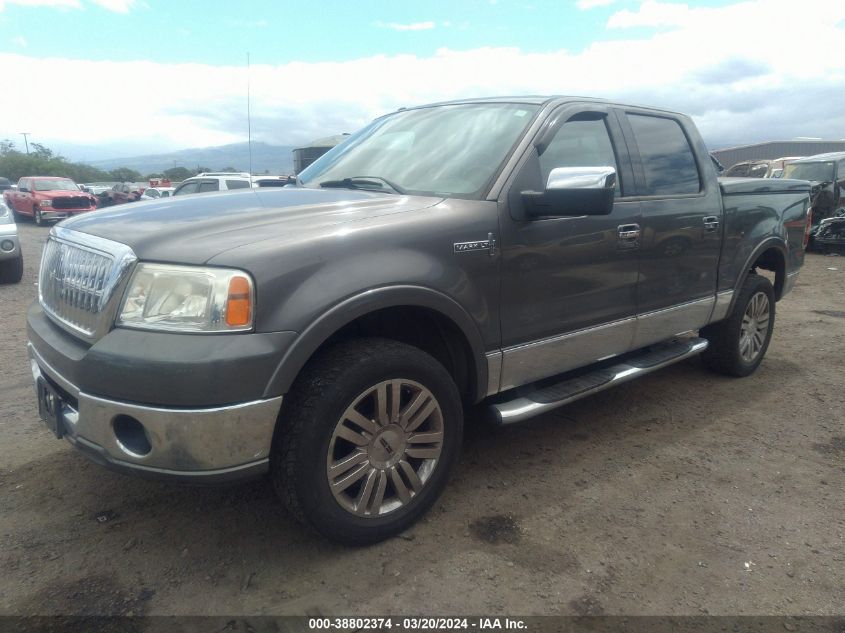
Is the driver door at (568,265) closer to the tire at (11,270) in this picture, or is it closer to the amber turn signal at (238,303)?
the amber turn signal at (238,303)

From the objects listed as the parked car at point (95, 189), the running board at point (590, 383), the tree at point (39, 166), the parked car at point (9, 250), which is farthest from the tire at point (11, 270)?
the tree at point (39, 166)

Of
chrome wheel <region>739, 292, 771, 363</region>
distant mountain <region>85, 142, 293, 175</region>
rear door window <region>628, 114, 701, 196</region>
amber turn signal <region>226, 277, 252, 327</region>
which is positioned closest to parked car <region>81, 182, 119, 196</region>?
distant mountain <region>85, 142, 293, 175</region>

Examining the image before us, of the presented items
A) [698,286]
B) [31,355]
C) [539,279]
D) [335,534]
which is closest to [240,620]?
[335,534]

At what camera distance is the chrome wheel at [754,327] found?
4709 mm

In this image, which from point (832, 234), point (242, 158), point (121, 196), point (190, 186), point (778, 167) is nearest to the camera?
point (242, 158)

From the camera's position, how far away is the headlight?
2121 mm

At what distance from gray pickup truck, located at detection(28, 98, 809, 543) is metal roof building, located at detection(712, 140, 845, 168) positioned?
32.5m

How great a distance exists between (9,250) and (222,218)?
7.44 metres

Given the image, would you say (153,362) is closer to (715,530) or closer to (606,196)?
(606,196)

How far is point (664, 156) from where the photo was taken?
12.8 ft

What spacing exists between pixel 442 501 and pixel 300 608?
3.03ft

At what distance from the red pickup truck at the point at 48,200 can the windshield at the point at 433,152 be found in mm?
20771

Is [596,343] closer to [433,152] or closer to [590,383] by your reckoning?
[590,383]

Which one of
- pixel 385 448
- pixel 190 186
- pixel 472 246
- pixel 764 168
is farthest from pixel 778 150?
pixel 385 448
